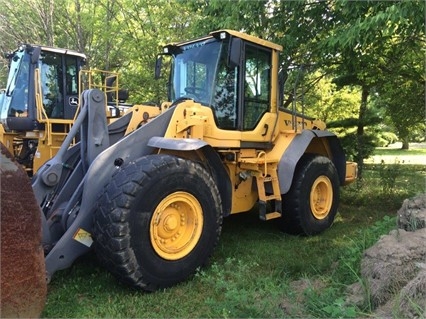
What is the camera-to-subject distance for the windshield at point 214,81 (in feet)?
16.7

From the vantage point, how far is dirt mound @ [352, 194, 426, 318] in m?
2.83

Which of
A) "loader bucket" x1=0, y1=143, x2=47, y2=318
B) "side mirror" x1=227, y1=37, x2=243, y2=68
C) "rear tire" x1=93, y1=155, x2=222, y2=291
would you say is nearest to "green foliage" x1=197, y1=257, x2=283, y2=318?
"rear tire" x1=93, y1=155, x2=222, y2=291

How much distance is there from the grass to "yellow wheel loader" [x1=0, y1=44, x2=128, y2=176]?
4.18 meters

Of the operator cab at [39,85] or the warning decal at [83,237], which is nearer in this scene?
the warning decal at [83,237]

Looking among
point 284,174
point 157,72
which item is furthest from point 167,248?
point 157,72

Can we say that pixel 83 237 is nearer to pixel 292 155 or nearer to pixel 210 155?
pixel 210 155

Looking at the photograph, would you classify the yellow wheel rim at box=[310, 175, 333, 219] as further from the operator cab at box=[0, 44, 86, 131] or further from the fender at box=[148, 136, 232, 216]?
the operator cab at box=[0, 44, 86, 131]

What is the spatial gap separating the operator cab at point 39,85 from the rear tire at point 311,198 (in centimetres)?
506

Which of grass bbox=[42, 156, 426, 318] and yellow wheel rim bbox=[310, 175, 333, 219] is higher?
yellow wheel rim bbox=[310, 175, 333, 219]

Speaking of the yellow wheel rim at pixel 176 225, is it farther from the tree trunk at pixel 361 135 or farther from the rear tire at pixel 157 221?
the tree trunk at pixel 361 135

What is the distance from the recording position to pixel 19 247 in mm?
2729

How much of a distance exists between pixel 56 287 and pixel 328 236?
3.70 metres

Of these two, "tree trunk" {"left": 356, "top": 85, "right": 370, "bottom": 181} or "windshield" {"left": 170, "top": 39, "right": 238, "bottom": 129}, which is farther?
"tree trunk" {"left": 356, "top": 85, "right": 370, "bottom": 181}

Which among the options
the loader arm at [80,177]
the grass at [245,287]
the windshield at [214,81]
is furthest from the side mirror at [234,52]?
the grass at [245,287]
